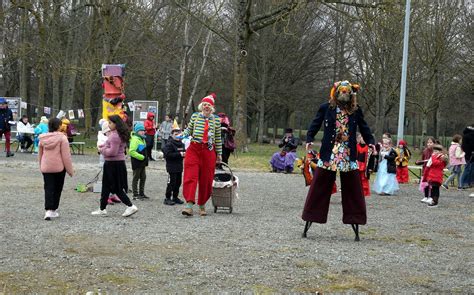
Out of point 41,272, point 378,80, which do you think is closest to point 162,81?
point 378,80

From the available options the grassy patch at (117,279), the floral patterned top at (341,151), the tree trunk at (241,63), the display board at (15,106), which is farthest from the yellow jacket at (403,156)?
the display board at (15,106)

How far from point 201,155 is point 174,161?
5.61 ft

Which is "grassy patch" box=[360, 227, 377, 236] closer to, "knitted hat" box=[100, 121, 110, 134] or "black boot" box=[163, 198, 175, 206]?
"black boot" box=[163, 198, 175, 206]

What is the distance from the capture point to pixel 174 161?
1241cm

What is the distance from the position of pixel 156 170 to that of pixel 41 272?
1498 cm

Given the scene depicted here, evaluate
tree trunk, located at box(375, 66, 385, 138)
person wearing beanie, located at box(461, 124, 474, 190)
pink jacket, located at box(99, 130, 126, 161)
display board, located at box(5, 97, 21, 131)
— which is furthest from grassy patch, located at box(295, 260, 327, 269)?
tree trunk, located at box(375, 66, 385, 138)

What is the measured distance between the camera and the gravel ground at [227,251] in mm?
6159

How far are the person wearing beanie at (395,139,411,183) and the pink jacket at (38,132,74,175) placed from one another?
9.64 metres

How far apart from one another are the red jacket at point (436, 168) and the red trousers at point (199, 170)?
197 inches

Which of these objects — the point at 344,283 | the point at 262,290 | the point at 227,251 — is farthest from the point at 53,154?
the point at 344,283

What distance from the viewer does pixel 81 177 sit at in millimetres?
17844

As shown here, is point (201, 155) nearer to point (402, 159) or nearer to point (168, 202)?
point (168, 202)

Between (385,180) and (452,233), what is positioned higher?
(385,180)

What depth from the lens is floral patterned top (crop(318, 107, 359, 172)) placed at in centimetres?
866
